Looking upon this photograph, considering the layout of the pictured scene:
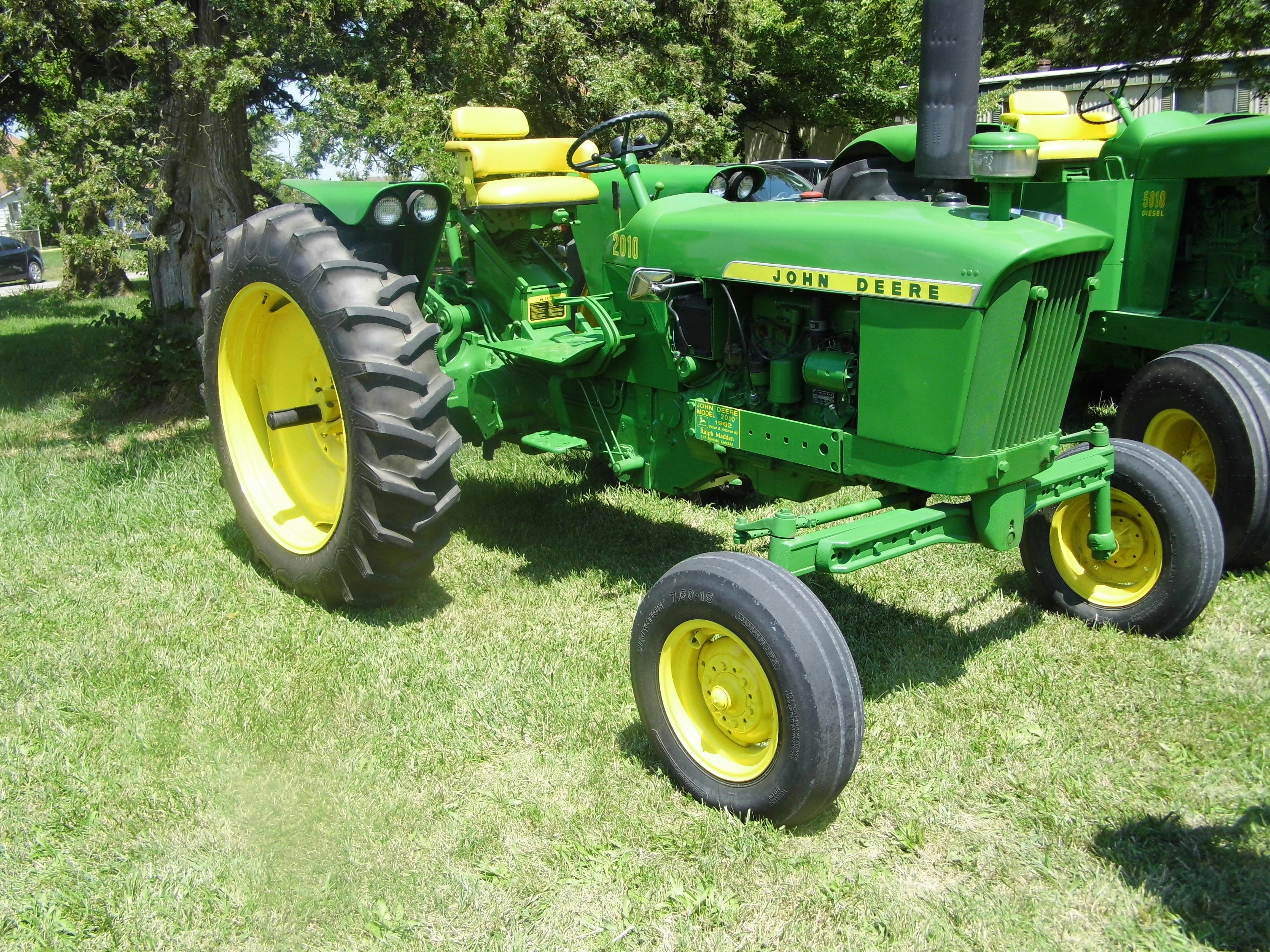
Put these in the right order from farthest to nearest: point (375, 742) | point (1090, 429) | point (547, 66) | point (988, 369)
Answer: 1. point (547, 66)
2. point (1090, 429)
3. point (375, 742)
4. point (988, 369)

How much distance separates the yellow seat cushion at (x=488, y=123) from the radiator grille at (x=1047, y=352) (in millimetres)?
2654

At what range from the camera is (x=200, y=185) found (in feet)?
22.7

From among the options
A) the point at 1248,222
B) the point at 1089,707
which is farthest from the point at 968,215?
the point at 1248,222

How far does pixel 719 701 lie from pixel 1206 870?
1.22 meters

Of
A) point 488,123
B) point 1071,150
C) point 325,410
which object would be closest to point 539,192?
point 488,123

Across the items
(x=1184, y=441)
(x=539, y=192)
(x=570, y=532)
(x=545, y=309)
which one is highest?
(x=539, y=192)

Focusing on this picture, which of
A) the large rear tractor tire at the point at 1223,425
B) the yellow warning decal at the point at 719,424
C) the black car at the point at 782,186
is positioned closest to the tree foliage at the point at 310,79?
the black car at the point at 782,186

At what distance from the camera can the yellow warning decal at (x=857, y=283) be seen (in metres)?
2.88

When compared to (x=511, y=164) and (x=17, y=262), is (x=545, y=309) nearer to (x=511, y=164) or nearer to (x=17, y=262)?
(x=511, y=164)

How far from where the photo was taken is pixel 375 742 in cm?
324

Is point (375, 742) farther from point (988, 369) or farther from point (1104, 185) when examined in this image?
point (1104, 185)

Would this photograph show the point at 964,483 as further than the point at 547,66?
No

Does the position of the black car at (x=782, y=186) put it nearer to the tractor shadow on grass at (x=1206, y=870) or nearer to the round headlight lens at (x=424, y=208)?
the round headlight lens at (x=424, y=208)

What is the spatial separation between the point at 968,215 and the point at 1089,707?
1.54 m
